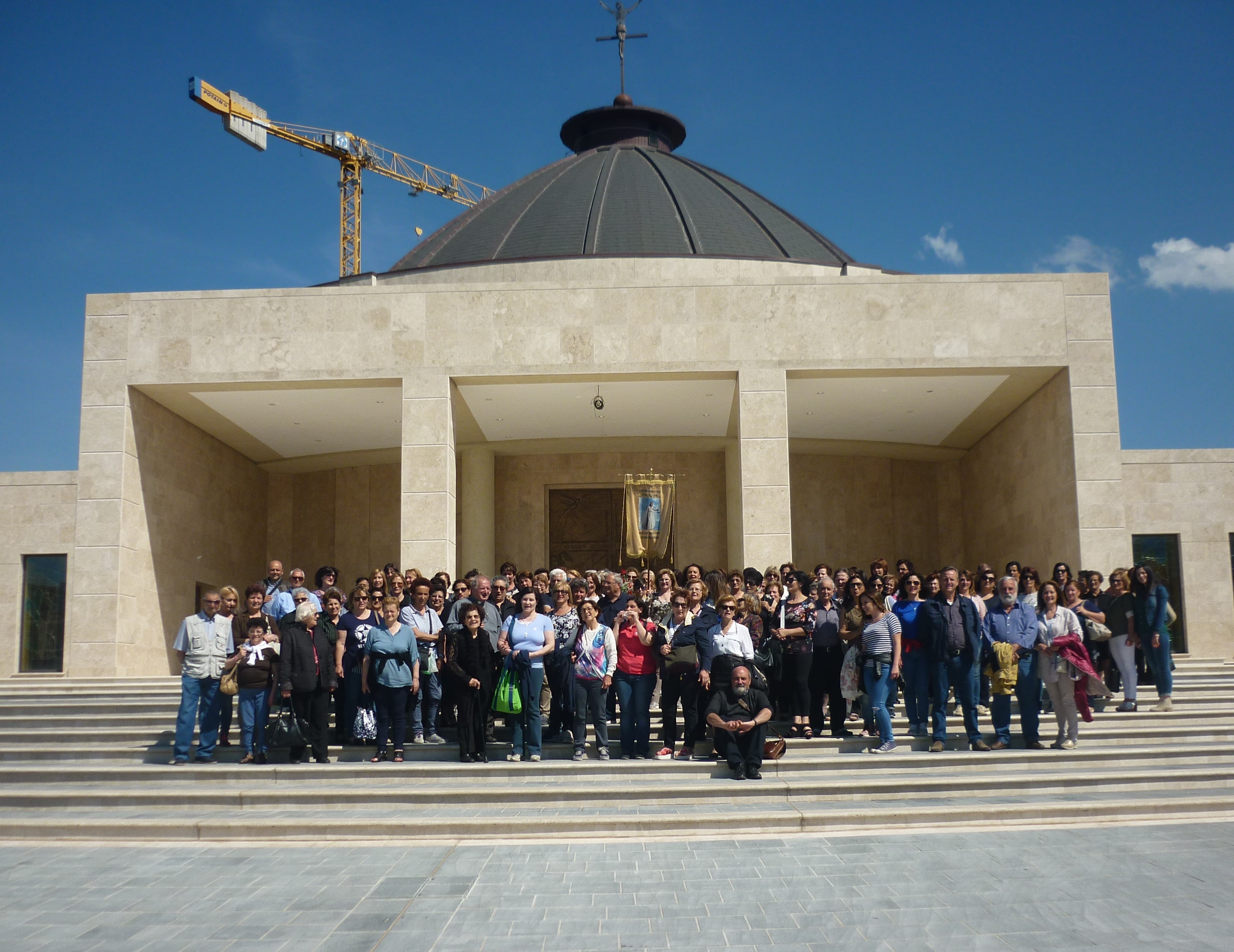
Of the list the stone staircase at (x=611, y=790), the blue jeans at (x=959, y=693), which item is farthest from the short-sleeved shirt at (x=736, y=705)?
the blue jeans at (x=959, y=693)

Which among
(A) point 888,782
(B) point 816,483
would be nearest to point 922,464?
(B) point 816,483

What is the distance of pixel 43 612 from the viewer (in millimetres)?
17672

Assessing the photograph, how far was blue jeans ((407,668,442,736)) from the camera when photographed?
1030cm

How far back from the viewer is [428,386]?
1642cm

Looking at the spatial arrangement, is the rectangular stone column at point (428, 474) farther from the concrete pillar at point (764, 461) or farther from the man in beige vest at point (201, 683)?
the man in beige vest at point (201, 683)

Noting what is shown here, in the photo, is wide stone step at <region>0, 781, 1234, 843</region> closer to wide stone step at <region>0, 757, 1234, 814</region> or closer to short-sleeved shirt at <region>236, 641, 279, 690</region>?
wide stone step at <region>0, 757, 1234, 814</region>

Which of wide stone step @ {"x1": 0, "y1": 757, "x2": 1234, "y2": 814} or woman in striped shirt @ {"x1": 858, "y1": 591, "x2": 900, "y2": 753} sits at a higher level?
woman in striped shirt @ {"x1": 858, "y1": 591, "x2": 900, "y2": 753}

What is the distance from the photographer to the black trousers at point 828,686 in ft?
33.3

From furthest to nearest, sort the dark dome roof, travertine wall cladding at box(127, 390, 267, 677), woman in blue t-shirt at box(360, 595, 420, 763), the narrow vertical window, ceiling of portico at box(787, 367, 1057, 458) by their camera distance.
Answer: the dark dome roof < the narrow vertical window < ceiling of portico at box(787, 367, 1057, 458) < travertine wall cladding at box(127, 390, 267, 677) < woman in blue t-shirt at box(360, 595, 420, 763)

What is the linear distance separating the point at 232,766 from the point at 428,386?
8113mm

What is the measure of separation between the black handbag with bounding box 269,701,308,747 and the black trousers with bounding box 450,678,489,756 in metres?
1.47

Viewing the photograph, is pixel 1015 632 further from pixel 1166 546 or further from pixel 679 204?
pixel 679 204

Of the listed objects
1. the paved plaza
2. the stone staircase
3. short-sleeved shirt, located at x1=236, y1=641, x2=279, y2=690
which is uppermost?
short-sleeved shirt, located at x1=236, y1=641, x2=279, y2=690

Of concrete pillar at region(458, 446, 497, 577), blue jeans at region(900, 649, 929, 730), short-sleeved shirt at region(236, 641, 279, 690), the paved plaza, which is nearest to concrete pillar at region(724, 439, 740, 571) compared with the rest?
concrete pillar at region(458, 446, 497, 577)
